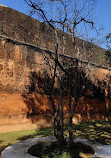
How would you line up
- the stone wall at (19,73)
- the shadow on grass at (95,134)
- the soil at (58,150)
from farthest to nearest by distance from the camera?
the stone wall at (19,73)
the shadow on grass at (95,134)
the soil at (58,150)

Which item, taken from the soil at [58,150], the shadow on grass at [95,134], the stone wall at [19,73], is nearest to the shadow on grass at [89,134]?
the shadow on grass at [95,134]

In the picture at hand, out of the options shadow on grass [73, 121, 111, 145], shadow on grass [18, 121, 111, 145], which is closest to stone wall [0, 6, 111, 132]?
shadow on grass [18, 121, 111, 145]

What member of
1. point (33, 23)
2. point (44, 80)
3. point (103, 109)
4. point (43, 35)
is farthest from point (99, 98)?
point (33, 23)

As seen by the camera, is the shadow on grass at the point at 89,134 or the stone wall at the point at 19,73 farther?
the stone wall at the point at 19,73

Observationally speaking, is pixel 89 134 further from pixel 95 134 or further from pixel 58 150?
pixel 58 150

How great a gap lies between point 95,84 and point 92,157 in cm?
650

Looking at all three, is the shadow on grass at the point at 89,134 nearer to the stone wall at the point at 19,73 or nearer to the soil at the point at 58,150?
the stone wall at the point at 19,73

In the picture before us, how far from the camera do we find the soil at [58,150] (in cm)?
285

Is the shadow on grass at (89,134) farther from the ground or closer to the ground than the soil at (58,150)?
closer to the ground

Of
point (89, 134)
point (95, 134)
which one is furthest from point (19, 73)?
point (95, 134)

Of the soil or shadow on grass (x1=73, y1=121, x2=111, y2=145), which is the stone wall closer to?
shadow on grass (x1=73, y1=121, x2=111, y2=145)

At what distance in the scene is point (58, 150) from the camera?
9.83 feet

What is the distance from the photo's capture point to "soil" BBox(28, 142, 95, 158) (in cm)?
285

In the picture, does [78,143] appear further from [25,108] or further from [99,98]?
[99,98]
